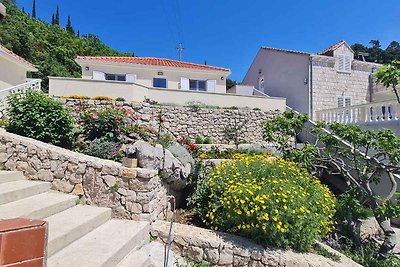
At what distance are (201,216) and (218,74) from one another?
13994 millimetres

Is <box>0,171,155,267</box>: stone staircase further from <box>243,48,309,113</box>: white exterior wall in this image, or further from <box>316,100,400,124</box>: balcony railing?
<box>243,48,309,113</box>: white exterior wall

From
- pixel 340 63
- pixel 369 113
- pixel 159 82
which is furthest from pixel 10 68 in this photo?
pixel 340 63

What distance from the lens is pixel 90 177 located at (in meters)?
4.40

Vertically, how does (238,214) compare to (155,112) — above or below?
below

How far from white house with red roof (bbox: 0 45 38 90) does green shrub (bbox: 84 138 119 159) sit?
9926 millimetres

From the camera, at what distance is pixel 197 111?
13.4 metres

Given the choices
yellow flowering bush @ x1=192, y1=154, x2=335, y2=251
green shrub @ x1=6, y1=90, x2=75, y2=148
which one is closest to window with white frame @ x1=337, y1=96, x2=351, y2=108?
yellow flowering bush @ x1=192, y1=154, x2=335, y2=251

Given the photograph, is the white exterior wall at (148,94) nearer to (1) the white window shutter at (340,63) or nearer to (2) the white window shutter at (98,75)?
(2) the white window shutter at (98,75)

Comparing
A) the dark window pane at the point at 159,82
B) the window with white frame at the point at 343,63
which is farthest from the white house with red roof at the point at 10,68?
the window with white frame at the point at 343,63

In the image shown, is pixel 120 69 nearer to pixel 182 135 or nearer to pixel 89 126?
pixel 182 135

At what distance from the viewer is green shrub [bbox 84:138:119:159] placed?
18.4ft

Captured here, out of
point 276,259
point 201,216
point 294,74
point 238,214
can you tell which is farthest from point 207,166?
point 294,74

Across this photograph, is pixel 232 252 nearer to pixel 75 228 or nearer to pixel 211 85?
pixel 75 228

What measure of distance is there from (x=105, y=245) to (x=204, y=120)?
10.6 meters
